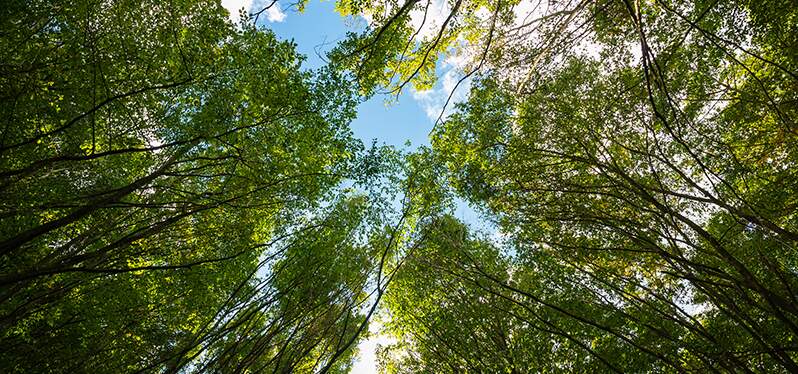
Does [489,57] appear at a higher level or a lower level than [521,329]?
higher

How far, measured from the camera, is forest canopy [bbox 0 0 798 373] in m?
3.96

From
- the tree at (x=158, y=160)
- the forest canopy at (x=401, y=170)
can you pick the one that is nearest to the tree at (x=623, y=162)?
the forest canopy at (x=401, y=170)

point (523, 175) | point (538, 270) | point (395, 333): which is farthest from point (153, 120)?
point (538, 270)

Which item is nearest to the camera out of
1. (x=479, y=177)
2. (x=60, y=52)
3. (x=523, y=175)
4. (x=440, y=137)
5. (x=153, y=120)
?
(x=60, y=52)

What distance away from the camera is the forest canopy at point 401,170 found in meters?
3.96

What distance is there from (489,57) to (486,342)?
5581 mm

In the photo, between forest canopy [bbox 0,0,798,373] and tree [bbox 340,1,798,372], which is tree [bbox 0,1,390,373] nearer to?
forest canopy [bbox 0,0,798,373]

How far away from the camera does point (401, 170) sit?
7.53m

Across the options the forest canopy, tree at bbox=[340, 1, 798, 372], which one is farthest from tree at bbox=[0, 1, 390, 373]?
tree at bbox=[340, 1, 798, 372]

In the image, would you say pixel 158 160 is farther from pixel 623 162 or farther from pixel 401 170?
pixel 623 162

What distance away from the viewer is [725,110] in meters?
4.41

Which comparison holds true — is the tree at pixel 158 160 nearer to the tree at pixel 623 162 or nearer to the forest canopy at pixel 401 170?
the forest canopy at pixel 401 170

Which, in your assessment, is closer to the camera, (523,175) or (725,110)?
(725,110)

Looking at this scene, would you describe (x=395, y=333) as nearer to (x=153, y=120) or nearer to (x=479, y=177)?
(x=479, y=177)
